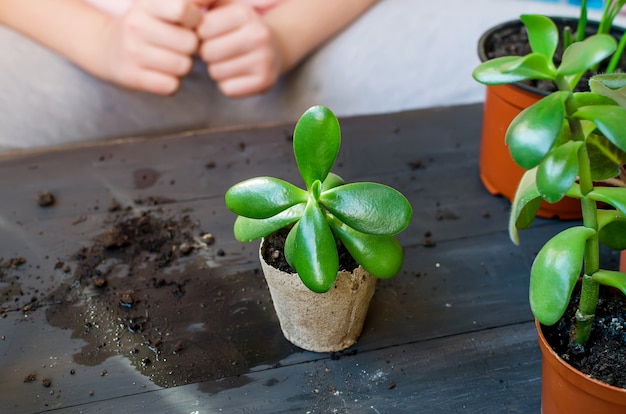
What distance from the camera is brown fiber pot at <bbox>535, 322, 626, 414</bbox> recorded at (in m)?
0.59

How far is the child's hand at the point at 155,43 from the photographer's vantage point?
3.62 ft

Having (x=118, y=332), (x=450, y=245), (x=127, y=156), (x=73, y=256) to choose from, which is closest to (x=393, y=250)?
(x=450, y=245)

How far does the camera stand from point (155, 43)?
113cm

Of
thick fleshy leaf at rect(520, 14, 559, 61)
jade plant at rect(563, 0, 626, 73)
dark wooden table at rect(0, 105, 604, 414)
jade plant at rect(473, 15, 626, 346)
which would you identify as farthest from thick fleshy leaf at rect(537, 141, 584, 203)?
jade plant at rect(563, 0, 626, 73)

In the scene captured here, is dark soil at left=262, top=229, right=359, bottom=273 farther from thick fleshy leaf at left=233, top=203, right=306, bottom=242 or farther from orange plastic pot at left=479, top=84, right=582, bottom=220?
orange plastic pot at left=479, top=84, right=582, bottom=220

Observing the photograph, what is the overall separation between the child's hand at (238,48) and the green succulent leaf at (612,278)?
74cm

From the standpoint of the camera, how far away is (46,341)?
0.85 metres

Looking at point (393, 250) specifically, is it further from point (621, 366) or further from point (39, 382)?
point (39, 382)

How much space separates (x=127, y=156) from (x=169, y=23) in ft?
0.81

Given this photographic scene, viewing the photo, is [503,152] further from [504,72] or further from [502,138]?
[504,72]

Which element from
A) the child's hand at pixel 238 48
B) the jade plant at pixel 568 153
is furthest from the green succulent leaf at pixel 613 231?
the child's hand at pixel 238 48

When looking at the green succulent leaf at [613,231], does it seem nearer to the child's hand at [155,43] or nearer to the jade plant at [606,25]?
Answer: the jade plant at [606,25]

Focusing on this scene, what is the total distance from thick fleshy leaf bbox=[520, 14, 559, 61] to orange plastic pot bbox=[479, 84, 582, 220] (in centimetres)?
34

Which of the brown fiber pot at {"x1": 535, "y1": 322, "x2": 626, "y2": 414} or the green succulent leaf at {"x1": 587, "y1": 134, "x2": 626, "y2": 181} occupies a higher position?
the green succulent leaf at {"x1": 587, "y1": 134, "x2": 626, "y2": 181}
